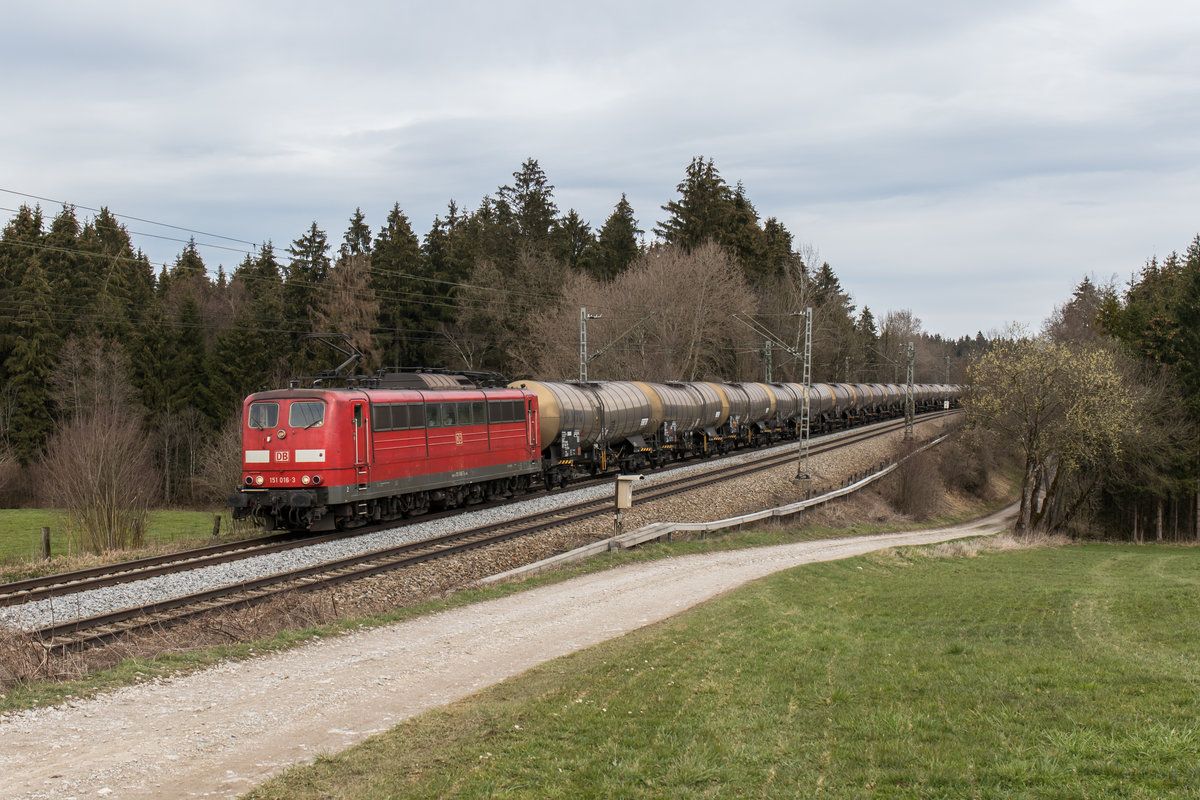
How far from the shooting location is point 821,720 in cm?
784

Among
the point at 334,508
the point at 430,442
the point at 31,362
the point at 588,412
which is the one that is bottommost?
the point at 334,508

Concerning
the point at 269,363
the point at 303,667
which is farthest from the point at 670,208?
the point at 303,667

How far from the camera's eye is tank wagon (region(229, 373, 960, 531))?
66.8 feet

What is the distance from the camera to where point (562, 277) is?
75.7 meters

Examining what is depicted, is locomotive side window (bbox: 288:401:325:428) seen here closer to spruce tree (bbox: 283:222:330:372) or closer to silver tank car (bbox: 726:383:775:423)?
silver tank car (bbox: 726:383:775:423)

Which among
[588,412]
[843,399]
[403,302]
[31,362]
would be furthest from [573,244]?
[588,412]

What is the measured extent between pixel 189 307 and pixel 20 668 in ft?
213

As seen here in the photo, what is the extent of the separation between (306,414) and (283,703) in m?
12.2

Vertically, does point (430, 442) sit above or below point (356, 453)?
above

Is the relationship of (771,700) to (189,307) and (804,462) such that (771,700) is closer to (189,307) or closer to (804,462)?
(804,462)

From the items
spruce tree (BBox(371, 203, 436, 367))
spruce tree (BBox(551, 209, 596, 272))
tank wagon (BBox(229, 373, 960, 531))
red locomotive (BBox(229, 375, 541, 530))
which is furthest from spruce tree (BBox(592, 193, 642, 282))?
red locomotive (BBox(229, 375, 541, 530))

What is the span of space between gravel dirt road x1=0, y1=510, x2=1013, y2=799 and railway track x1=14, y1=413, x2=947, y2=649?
2.92 meters

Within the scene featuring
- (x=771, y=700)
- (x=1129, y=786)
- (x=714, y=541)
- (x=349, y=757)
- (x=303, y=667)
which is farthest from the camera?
(x=714, y=541)

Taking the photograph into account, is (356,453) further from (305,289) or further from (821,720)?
(305,289)
